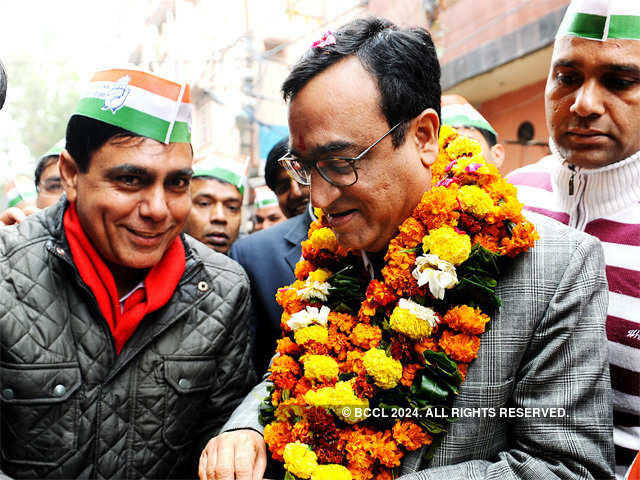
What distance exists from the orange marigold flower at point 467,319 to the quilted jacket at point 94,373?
3.96ft

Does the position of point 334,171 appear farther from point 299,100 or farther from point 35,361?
point 35,361

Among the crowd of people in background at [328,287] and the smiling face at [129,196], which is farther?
the smiling face at [129,196]

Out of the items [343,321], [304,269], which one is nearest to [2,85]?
[304,269]

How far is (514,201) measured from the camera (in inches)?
80.6

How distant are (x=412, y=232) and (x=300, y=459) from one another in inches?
35.9

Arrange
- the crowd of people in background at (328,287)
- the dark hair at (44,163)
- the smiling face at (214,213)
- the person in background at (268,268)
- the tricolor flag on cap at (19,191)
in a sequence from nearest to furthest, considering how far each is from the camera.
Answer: the crowd of people in background at (328,287) < the person in background at (268,268) < the smiling face at (214,213) < the dark hair at (44,163) < the tricolor flag on cap at (19,191)

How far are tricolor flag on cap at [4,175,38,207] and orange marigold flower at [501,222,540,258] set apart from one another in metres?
5.34

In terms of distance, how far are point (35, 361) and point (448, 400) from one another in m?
1.70

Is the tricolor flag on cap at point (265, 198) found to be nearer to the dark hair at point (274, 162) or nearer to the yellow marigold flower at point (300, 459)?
the dark hair at point (274, 162)

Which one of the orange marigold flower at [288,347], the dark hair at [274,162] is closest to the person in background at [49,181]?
the dark hair at [274,162]

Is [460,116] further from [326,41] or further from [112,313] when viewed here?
[112,313]

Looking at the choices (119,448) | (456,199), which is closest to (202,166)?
(119,448)

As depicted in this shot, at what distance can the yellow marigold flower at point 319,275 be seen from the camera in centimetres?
243

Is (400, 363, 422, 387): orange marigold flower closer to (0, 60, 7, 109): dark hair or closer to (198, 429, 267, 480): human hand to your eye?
(198, 429, 267, 480): human hand
